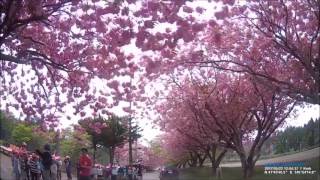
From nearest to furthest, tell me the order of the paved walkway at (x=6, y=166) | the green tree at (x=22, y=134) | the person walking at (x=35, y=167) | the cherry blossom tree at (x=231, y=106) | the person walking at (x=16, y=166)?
the person walking at (x=35, y=167) → the person walking at (x=16, y=166) → the paved walkway at (x=6, y=166) → the cherry blossom tree at (x=231, y=106) → the green tree at (x=22, y=134)

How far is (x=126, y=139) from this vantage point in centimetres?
4156

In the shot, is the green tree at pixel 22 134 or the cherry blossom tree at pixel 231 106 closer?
the cherry blossom tree at pixel 231 106

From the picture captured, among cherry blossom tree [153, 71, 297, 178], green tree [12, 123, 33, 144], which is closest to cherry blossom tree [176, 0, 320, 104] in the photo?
cherry blossom tree [153, 71, 297, 178]

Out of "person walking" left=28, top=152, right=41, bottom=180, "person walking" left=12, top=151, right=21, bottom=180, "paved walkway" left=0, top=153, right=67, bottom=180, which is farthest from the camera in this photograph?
"paved walkway" left=0, top=153, right=67, bottom=180

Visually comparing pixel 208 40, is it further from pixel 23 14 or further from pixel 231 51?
pixel 23 14

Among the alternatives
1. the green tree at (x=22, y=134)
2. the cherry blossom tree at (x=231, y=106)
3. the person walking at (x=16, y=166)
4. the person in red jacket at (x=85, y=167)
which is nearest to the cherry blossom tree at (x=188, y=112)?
the cherry blossom tree at (x=231, y=106)

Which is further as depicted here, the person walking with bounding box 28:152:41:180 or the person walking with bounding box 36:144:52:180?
the person walking with bounding box 28:152:41:180

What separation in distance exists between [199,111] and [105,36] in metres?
13.5

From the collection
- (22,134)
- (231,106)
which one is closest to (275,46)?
(231,106)

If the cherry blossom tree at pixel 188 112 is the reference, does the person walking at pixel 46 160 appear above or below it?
below

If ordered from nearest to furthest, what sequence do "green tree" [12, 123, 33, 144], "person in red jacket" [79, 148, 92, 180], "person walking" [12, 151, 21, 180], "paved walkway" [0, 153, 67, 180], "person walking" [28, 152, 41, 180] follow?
1. "person in red jacket" [79, 148, 92, 180]
2. "person walking" [28, 152, 41, 180]
3. "person walking" [12, 151, 21, 180]
4. "paved walkway" [0, 153, 67, 180]
5. "green tree" [12, 123, 33, 144]

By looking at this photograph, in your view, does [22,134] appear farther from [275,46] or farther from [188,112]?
[275,46]

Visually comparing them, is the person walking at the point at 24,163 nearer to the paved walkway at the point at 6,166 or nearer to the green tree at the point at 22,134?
the paved walkway at the point at 6,166

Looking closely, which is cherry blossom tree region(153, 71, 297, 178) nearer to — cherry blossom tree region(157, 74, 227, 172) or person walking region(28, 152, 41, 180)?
cherry blossom tree region(157, 74, 227, 172)
